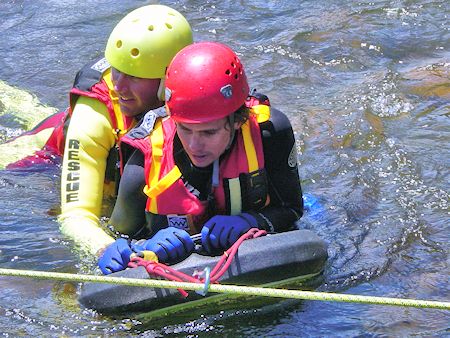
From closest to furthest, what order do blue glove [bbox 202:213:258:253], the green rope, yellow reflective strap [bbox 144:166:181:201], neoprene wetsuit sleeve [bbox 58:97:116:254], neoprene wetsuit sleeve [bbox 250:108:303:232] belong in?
the green rope → blue glove [bbox 202:213:258:253] → yellow reflective strap [bbox 144:166:181:201] → neoprene wetsuit sleeve [bbox 250:108:303:232] → neoprene wetsuit sleeve [bbox 58:97:116:254]

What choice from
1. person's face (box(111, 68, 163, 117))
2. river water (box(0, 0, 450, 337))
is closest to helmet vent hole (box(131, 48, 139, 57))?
person's face (box(111, 68, 163, 117))

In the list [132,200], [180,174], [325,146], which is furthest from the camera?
[325,146]

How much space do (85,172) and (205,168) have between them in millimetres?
812

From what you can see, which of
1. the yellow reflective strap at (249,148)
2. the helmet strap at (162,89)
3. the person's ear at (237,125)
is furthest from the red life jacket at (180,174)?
the helmet strap at (162,89)

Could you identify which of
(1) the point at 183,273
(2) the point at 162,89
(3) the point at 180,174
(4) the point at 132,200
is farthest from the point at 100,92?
(1) the point at 183,273

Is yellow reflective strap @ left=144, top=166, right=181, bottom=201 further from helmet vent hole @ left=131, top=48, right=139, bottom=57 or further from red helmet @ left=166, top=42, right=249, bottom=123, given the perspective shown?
helmet vent hole @ left=131, top=48, right=139, bottom=57

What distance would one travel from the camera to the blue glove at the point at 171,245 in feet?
13.2

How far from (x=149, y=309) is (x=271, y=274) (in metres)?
0.59

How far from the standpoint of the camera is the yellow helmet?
180 inches

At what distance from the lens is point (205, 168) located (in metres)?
4.23

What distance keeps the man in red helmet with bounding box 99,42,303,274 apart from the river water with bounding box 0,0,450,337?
0.41m

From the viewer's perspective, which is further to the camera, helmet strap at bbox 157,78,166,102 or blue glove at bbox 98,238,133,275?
helmet strap at bbox 157,78,166,102

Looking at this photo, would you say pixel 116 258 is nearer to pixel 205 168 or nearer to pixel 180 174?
pixel 180 174

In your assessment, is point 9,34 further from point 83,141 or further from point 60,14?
point 83,141
